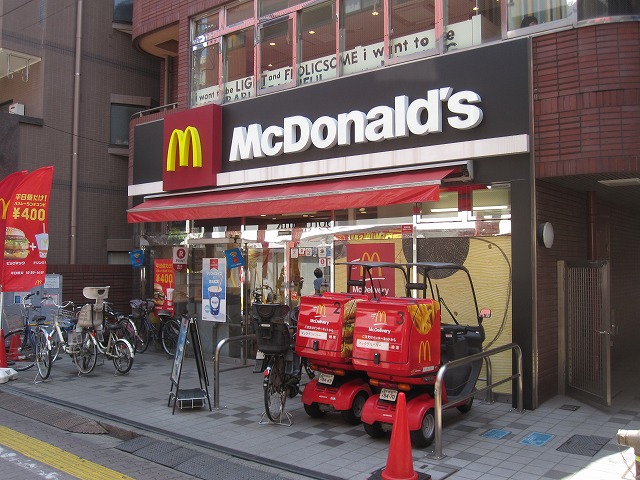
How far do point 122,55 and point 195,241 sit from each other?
346 inches

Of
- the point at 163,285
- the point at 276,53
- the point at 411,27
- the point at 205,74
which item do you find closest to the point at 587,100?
the point at 411,27

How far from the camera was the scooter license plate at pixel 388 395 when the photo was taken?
670 cm

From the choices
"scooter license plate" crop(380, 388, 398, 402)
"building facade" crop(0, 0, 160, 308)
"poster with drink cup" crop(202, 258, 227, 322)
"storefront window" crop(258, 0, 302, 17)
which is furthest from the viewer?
"building facade" crop(0, 0, 160, 308)

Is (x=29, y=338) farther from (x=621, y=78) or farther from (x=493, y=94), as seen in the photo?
(x=621, y=78)

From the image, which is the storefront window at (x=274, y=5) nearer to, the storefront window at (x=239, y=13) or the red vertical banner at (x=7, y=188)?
the storefront window at (x=239, y=13)

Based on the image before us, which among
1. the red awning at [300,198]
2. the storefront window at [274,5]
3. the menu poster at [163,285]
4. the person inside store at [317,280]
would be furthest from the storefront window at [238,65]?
the menu poster at [163,285]

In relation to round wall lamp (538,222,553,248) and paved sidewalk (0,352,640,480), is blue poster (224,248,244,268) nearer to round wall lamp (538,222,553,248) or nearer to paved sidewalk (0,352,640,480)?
paved sidewalk (0,352,640,480)

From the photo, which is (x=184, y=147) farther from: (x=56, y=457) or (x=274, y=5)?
(x=56, y=457)

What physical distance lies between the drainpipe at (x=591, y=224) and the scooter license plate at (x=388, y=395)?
4.89 m

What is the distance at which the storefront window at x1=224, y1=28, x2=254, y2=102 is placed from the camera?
1210cm

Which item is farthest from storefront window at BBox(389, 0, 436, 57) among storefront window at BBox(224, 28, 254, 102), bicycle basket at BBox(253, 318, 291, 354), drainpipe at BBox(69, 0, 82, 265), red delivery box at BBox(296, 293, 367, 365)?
drainpipe at BBox(69, 0, 82, 265)

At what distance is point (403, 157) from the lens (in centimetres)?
937

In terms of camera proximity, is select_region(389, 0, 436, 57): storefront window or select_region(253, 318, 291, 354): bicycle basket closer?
select_region(253, 318, 291, 354): bicycle basket

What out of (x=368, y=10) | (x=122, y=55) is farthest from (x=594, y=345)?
(x=122, y=55)
